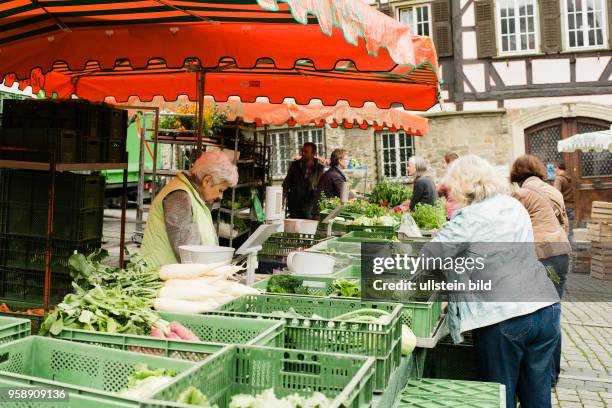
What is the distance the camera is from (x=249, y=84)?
686 centimetres

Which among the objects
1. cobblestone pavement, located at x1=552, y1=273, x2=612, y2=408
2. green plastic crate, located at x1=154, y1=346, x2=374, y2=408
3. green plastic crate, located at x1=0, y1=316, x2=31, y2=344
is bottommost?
cobblestone pavement, located at x1=552, y1=273, x2=612, y2=408

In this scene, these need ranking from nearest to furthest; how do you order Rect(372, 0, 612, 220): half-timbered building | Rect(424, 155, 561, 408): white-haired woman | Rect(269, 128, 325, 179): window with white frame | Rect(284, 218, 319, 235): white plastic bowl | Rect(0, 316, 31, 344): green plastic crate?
Rect(0, 316, 31, 344): green plastic crate → Rect(424, 155, 561, 408): white-haired woman → Rect(284, 218, 319, 235): white plastic bowl → Rect(372, 0, 612, 220): half-timbered building → Rect(269, 128, 325, 179): window with white frame

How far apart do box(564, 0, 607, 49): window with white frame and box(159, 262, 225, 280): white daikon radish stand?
17.0 metres

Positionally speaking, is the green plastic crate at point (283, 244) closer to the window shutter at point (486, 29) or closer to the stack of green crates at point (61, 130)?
the stack of green crates at point (61, 130)

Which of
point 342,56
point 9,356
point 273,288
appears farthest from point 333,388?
point 342,56

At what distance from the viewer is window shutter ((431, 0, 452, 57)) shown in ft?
61.6

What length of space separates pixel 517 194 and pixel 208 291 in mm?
3683

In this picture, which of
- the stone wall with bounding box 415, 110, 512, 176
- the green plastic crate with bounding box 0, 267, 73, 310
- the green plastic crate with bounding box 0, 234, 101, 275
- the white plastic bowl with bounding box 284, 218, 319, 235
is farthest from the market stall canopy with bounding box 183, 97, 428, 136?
the stone wall with bounding box 415, 110, 512, 176

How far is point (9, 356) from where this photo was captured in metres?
2.07

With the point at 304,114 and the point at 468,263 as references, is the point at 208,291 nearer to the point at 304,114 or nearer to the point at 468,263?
the point at 468,263

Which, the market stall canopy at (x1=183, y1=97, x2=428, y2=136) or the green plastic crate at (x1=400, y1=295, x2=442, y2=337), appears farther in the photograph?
the market stall canopy at (x1=183, y1=97, x2=428, y2=136)

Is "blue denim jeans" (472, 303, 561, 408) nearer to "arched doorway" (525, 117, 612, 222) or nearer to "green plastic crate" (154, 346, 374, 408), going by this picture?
"green plastic crate" (154, 346, 374, 408)

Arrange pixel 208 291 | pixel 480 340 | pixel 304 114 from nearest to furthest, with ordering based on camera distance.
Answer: pixel 208 291 → pixel 480 340 → pixel 304 114

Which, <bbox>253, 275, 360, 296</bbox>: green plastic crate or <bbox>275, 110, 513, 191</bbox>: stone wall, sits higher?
<bbox>275, 110, 513, 191</bbox>: stone wall
